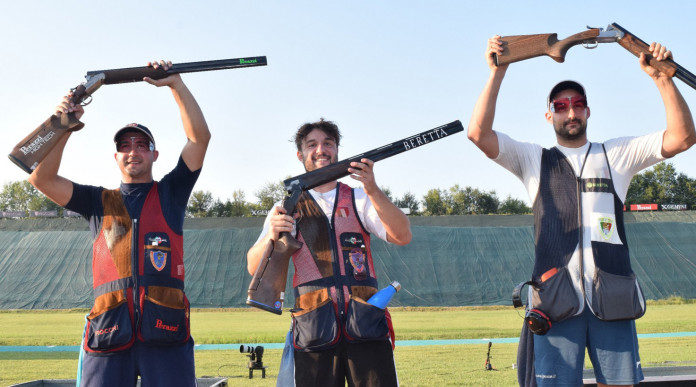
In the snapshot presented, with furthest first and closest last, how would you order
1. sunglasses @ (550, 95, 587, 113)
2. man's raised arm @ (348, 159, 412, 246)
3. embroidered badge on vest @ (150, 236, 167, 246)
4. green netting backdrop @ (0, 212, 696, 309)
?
green netting backdrop @ (0, 212, 696, 309)
embroidered badge on vest @ (150, 236, 167, 246)
sunglasses @ (550, 95, 587, 113)
man's raised arm @ (348, 159, 412, 246)

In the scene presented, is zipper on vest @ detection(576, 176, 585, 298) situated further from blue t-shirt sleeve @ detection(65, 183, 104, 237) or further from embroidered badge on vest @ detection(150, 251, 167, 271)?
blue t-shirt sleeve @ detection(65, 183, 104, 237)

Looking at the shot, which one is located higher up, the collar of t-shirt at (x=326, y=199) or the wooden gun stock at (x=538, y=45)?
the wooden gun stock at (x=538, y=45)

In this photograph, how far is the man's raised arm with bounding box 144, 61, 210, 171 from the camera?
456 centimetres

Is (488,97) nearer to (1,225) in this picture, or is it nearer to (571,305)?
(571,305)

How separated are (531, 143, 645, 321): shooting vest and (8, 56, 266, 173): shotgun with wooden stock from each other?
91.5 inches

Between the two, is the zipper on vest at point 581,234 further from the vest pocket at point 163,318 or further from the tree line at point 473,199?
the tree line at point 473,199

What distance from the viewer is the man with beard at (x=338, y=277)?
387 cm

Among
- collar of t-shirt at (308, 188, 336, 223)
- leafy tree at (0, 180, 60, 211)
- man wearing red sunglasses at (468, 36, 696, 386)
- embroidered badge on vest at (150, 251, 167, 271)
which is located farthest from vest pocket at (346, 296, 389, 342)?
leafy tree at (0, 180, 60, 211)

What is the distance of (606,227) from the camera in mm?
3930

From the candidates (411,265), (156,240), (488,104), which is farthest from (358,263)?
(411,265)

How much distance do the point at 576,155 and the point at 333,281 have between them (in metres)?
1.76

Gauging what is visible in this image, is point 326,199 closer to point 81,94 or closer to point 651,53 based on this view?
point 81,94

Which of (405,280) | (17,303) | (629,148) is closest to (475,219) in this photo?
(405,280)

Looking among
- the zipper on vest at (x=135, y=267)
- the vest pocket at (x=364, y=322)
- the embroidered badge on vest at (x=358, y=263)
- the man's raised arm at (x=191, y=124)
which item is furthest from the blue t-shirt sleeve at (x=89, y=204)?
the vest pocket at (x=364, y=322)
